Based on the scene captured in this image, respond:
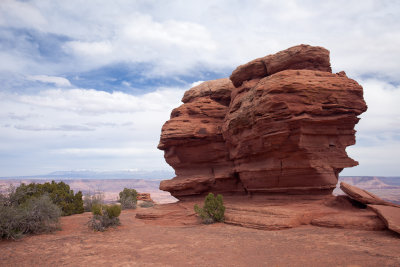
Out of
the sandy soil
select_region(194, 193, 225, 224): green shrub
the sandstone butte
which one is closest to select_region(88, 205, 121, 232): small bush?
the sandy soil

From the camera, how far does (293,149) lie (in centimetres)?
1530

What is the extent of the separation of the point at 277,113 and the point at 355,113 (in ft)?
14.9

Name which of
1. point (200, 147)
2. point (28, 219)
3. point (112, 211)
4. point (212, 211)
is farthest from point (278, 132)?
point (28, 219)

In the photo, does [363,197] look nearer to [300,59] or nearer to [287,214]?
[287,214]

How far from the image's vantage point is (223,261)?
28.5ft

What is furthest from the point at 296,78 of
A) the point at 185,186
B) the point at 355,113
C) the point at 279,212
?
the point at 185,186

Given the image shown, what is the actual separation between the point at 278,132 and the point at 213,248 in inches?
300

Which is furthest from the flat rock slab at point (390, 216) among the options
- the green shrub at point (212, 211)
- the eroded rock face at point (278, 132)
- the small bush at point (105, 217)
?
the small bush at point (105, 217)

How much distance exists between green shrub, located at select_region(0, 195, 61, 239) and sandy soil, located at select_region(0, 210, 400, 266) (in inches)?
26.0

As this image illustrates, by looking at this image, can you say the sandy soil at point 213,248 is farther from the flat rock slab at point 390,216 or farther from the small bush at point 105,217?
the small bush at point 105,217

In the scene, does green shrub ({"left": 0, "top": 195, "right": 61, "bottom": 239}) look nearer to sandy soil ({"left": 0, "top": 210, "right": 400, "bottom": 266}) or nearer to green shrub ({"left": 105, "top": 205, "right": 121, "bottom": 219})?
sandy soil ({"left": 0, "top": 210, "right": 400, "bottom": 266})

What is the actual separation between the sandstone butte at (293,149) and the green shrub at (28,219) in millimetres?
6477

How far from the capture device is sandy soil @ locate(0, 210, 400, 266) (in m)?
8.30

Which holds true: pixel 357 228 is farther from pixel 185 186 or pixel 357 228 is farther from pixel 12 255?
pixel 12 255
